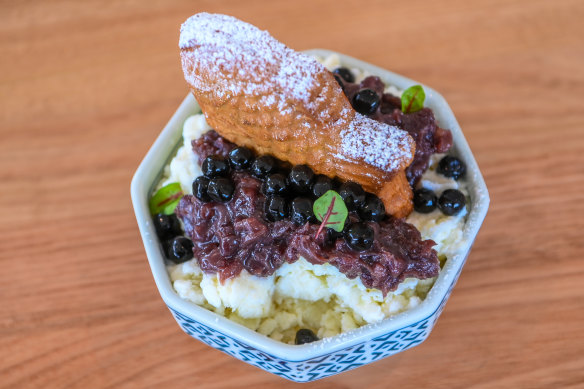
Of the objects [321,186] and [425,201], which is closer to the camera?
[321,186]

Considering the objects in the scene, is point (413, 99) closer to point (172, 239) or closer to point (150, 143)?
point (172, 239)

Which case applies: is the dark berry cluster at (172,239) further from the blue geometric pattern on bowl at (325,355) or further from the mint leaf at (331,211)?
the mint leaf at (331,211)

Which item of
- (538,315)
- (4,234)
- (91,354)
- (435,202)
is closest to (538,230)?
(538,315)

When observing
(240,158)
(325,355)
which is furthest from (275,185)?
(325,355)

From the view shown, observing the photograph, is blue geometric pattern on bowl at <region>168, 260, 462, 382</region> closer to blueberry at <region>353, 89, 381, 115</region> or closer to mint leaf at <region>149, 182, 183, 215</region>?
mint leaf at <region>149, 182, 183, 215</region>

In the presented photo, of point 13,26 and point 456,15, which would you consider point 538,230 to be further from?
point 13,26
